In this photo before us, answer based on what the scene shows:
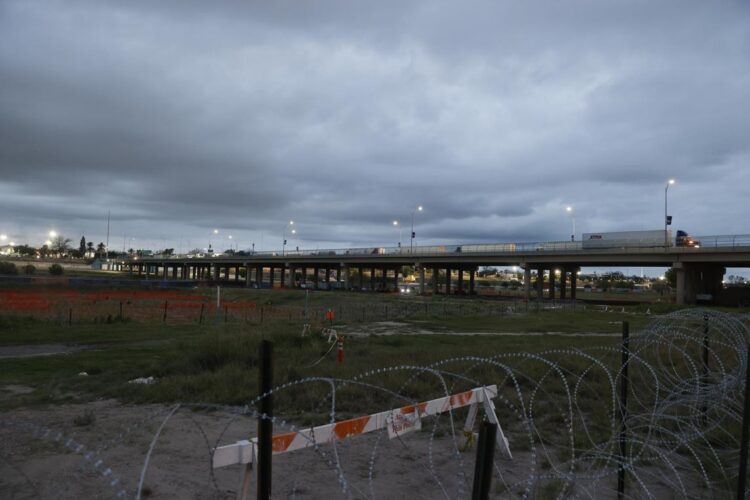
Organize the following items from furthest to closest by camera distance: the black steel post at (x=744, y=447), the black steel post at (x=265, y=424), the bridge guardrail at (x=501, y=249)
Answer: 1. the bridge guardrail at (x=501, y=249)
2. the black steel post at (x=744, y=447)
3. the black steel post at (x=265, y=424)

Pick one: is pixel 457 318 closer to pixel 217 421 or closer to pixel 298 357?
pixel 298 357

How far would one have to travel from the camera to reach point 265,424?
3902 mm

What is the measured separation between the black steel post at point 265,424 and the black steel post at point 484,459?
1680 mm

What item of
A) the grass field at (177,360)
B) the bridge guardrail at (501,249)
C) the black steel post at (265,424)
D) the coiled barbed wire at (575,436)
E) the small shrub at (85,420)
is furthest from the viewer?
the bridge guardrail at (501,249)

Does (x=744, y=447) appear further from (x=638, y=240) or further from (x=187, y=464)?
(x=638, y=240)

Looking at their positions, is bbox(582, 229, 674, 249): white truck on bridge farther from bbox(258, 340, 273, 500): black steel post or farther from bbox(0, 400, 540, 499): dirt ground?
bbox(258, 340, 273, 500): black steel post

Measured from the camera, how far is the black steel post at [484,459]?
2.78 metres

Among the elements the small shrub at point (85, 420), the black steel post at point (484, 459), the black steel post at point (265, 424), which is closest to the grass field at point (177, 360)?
the small shrub at point (85, 420)

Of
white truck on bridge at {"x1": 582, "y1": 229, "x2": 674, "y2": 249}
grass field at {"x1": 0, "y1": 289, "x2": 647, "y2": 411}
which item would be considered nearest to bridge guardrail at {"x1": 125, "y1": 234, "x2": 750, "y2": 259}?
white truck on bridge at {"x1": 582, "y1": 229, "x2": 674, "y2": 249}

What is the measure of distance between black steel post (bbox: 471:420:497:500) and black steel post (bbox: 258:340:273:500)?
168 cm

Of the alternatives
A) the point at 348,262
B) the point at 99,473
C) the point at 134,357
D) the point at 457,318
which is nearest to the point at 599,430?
the point at 99,473

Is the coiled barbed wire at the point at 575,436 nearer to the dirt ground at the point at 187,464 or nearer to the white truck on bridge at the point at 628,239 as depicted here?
the dirt ground at the point at 187,464

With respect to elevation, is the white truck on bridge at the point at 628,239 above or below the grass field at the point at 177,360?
above

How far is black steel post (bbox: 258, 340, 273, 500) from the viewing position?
12.7 ft
